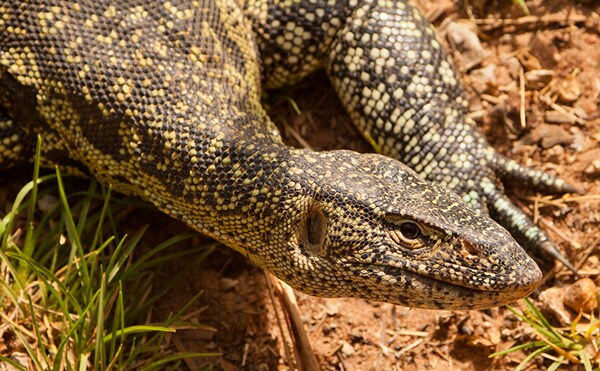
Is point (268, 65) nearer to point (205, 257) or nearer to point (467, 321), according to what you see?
point (205, 257)

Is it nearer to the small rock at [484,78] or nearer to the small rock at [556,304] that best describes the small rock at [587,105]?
the small rock at [484,78]

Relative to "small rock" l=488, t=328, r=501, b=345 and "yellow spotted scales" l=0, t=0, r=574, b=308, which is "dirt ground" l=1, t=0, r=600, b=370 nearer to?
"small rock" l=488, t=328, r=501, b=345

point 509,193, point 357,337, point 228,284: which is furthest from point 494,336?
point 228,284

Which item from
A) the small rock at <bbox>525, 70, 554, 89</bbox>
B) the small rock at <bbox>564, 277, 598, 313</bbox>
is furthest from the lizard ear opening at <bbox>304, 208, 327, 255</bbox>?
Result: the small rock at <bbox>525, 70, 554, 89</bbox>

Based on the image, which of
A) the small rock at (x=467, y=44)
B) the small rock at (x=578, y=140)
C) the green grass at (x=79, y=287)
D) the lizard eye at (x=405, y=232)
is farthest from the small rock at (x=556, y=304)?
the green grass at (x=79, y=287)

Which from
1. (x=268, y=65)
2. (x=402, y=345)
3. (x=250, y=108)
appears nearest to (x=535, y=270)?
(x=402, y=345)

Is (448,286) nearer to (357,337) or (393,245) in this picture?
(393,245)
